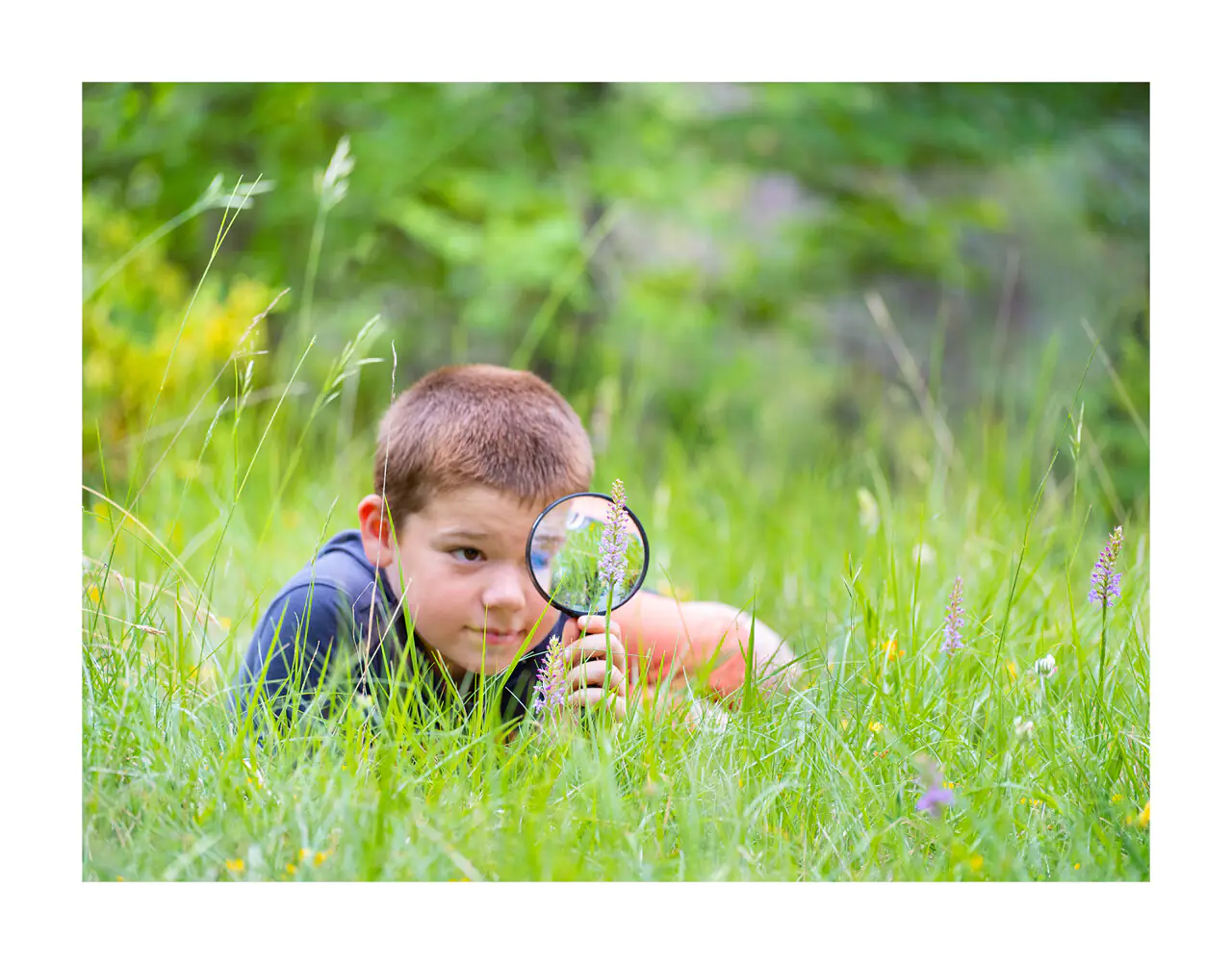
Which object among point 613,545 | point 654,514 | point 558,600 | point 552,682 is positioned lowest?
point 552,682

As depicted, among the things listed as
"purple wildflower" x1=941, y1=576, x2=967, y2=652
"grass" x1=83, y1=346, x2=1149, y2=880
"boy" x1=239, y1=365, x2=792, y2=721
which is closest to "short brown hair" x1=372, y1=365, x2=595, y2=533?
"boy" x1=239, y1=365, x2=792, y2=721

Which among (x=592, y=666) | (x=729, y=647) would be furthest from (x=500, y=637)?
(x=729, y=647)

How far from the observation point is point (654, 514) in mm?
3576

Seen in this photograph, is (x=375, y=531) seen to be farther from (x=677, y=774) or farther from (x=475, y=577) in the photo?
(x=677, y=774)

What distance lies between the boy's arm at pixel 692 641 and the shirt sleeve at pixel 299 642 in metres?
0.58

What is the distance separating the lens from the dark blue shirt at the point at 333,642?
6.80 ft

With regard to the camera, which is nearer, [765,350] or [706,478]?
[706,478]

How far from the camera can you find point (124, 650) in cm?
214

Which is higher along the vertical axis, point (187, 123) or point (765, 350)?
point (187, 123)

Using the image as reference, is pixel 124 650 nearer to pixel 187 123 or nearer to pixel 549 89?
pixel 187 123

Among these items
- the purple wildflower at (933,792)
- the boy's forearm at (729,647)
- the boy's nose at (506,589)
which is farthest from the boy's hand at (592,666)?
the purple wildflower at (933,792)

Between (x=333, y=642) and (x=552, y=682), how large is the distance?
0.52 metres
